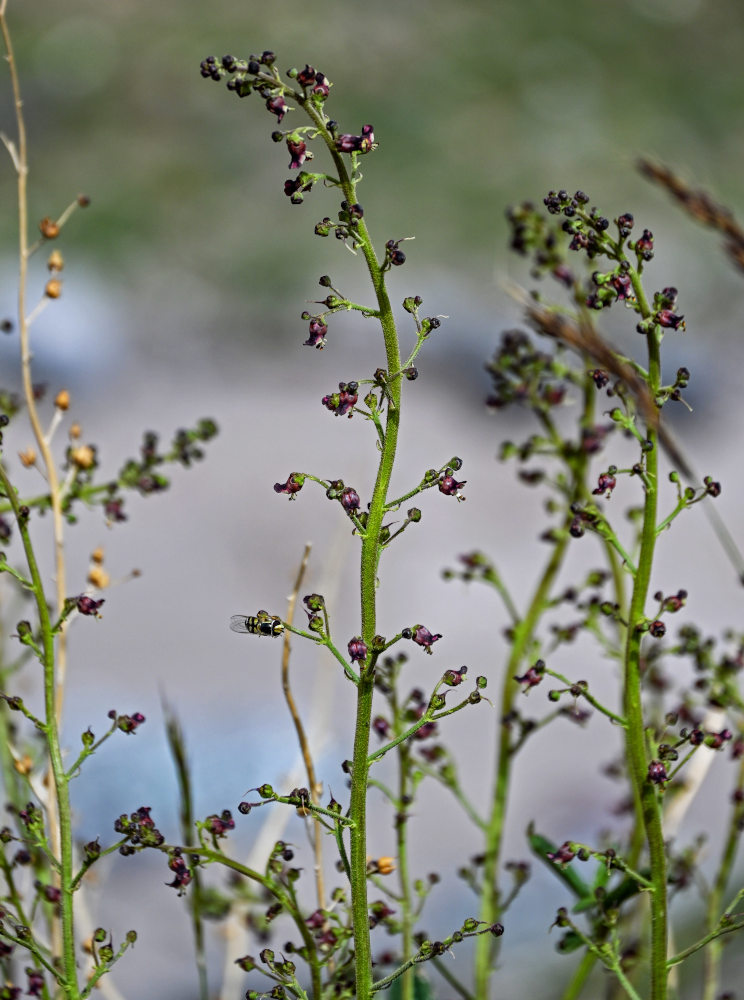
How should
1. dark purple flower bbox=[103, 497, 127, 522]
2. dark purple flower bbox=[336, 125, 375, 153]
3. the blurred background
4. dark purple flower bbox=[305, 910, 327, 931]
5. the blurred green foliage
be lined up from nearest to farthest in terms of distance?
1. dark purple flower bbox=[336, 125, 375, 153]
2. dark purple flower bbox=[305, 910, 327, 931]
3. dark purple flower bbox=[103, 497, 127, 522]
4. the blurred background
5. the blurred green foliage

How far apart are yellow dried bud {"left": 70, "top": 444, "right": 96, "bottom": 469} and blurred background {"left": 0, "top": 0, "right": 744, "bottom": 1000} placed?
0.16 m

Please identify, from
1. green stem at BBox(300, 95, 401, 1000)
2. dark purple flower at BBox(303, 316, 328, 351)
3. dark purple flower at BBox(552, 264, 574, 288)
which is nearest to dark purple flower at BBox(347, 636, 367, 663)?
green stem at BBox(300, 95, 401, 1000)

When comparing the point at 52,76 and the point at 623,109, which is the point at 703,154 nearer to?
the point at 623,109

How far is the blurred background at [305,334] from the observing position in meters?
2.11

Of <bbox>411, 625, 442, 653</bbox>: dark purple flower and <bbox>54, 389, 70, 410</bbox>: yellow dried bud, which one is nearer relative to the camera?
<bbox>411, 625, 442, 653</bbox>: dark purple flower

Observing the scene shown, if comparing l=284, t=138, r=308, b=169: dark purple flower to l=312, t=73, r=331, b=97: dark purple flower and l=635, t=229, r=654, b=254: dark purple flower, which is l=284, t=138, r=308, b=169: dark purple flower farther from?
l=635, t=229, r=654, b=254: dark purple flower

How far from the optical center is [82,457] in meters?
0.65

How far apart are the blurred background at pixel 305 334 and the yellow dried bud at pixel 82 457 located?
0.16m

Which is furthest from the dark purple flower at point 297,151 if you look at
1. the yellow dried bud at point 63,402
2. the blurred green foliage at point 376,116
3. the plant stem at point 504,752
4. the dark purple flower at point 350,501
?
the blurred green foliage at point 376,116

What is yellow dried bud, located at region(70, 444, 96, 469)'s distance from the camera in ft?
2.13

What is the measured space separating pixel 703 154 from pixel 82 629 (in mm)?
3603

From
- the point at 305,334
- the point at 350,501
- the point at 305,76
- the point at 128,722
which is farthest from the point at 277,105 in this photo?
the point at 305,334

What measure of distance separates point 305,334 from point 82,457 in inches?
126

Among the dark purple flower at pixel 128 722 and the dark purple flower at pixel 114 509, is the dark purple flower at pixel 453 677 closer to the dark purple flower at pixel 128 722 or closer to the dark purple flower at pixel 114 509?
the dark purple flower at pixel 128 722
